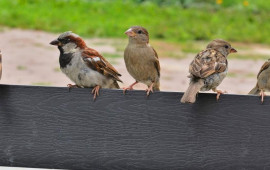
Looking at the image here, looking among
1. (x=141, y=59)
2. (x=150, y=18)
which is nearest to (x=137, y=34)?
(x=141, y=59)

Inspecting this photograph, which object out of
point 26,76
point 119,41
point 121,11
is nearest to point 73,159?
point 26,76

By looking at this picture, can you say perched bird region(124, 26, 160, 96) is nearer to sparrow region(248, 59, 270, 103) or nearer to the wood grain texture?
sparrow region(248, 59, 270, 103)

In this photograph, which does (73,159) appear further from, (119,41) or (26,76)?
(119,41)

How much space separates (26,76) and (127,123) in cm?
640

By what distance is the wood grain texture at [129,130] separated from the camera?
2.94 m

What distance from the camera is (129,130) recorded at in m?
3.03

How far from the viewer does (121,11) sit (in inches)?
546

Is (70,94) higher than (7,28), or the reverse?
(7,28)

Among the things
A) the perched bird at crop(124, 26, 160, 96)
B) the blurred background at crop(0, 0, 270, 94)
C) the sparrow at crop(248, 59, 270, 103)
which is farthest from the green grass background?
the sparrow at crop(248, 59, 270, 103)

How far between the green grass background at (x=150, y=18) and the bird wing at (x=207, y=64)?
854 centimetres

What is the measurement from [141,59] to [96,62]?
517 mm

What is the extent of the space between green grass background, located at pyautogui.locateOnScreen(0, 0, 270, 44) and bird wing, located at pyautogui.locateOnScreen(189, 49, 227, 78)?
8541 millimetres

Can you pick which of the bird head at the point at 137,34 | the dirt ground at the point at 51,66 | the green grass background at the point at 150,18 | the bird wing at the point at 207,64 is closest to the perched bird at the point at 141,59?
the bird head at the point at 137,34

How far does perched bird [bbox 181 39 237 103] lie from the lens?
123 inches
